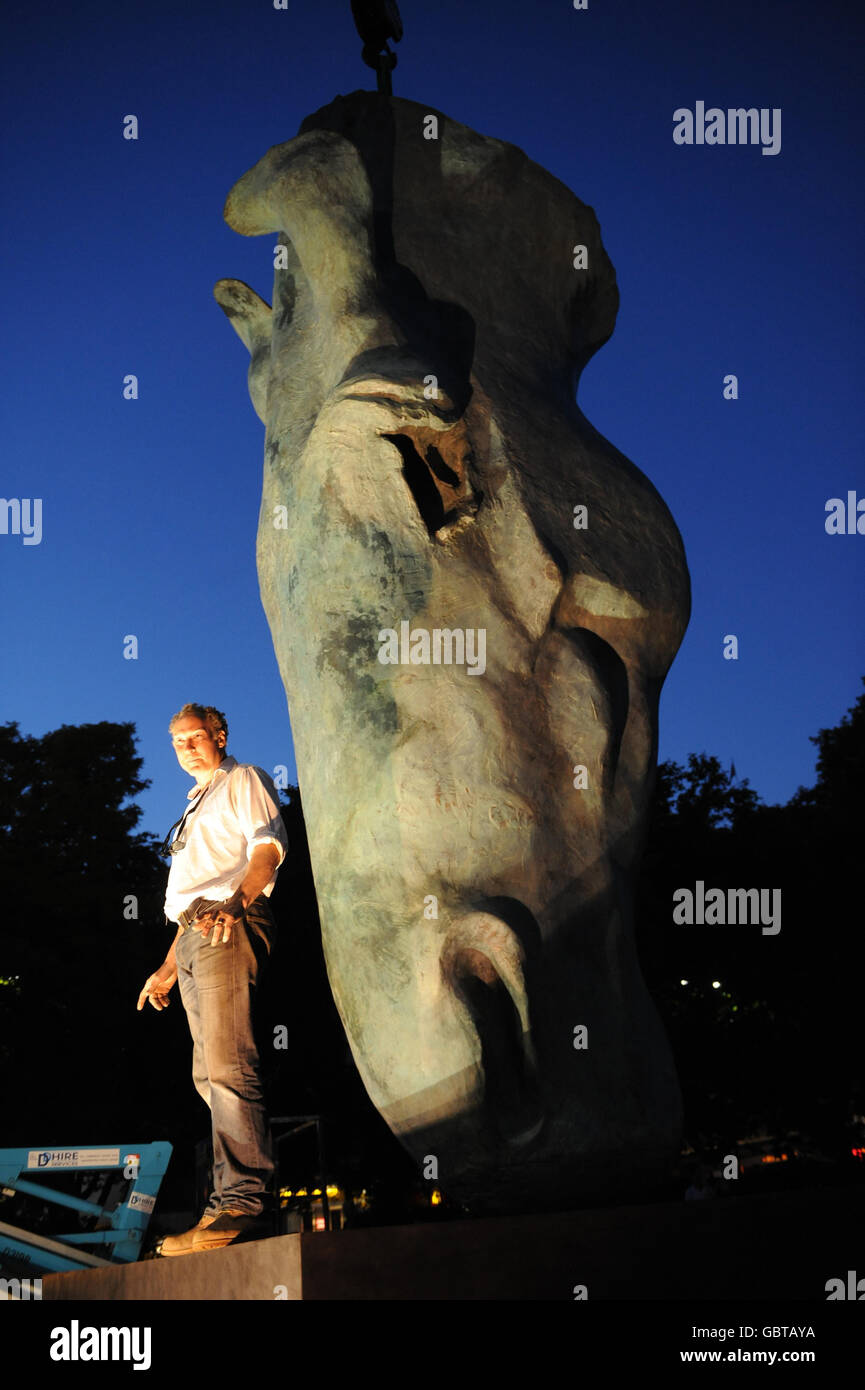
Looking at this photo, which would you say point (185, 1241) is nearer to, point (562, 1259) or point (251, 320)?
point (562, 1259)

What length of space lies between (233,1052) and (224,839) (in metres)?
0.81

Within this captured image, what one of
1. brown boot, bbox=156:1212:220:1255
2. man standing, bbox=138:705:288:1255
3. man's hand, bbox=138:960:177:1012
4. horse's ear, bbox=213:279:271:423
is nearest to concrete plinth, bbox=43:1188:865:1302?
brown boot, bbox=156:1212:220:1255

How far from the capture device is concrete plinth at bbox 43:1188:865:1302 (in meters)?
3.93

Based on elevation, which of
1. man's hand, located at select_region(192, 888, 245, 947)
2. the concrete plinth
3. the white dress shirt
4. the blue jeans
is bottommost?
the concrete plinth

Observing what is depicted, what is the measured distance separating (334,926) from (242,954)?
49.1 inches

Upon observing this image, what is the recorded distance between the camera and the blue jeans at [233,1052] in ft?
15.3

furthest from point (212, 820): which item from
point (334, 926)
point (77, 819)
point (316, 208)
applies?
point (77, 819)

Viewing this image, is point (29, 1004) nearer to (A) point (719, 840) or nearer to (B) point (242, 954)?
(A) point (719, 840)

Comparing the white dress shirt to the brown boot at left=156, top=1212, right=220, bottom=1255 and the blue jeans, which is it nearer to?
the blue jeans

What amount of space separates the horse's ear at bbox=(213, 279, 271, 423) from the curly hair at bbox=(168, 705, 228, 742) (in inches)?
115

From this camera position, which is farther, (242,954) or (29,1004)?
(29,1004)

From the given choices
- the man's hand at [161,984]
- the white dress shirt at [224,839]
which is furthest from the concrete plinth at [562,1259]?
the white dress shirt at [224,839]

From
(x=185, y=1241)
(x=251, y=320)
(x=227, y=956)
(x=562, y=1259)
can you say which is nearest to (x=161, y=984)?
(x=227, y=956)
